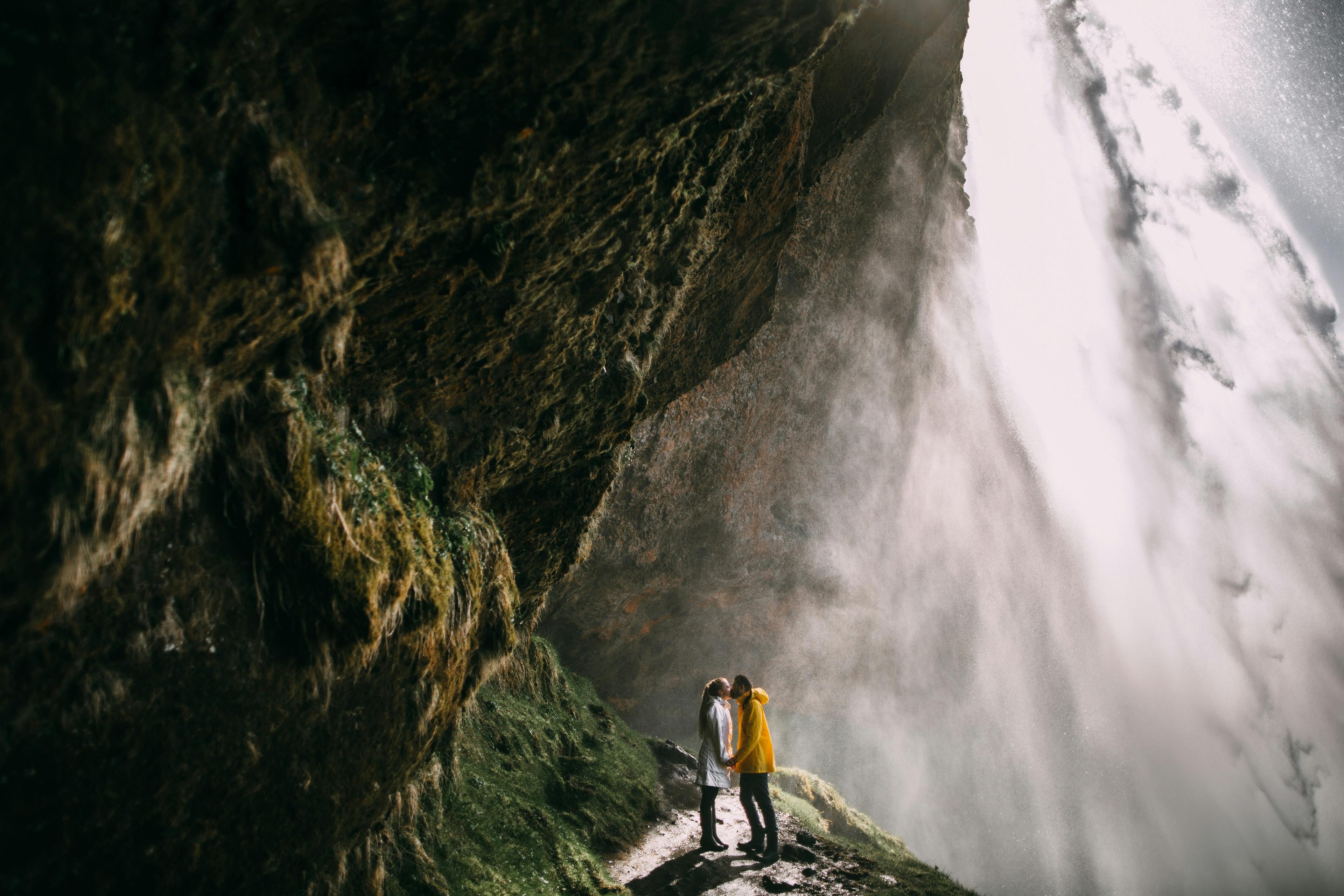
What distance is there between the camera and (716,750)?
773 centimetres

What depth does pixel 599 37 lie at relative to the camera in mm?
3680

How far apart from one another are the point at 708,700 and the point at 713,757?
63cm

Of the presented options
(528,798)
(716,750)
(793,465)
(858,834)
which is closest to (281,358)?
(528,798)

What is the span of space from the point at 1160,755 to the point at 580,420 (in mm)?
56056

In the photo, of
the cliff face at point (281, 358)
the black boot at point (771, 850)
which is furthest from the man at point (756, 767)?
the cliff face at point (281, 358)

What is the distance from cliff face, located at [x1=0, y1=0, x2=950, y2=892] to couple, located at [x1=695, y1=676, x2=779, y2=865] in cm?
314

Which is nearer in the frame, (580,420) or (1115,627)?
(580,420)

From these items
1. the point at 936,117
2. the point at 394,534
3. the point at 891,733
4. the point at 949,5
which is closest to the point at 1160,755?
the point at 891,733

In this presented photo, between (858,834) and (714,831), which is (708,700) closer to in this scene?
(714,831)

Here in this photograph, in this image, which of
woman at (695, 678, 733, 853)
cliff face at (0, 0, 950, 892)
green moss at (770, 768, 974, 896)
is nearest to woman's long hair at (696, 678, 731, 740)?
woman at (695, 678, 733, 853)

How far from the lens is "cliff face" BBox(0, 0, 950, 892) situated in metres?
2.48

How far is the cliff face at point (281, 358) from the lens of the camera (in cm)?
248

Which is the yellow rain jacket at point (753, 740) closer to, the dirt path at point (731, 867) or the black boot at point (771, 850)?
the black boot at point (771, 850)

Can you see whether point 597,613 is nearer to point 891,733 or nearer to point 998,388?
point 891,733
